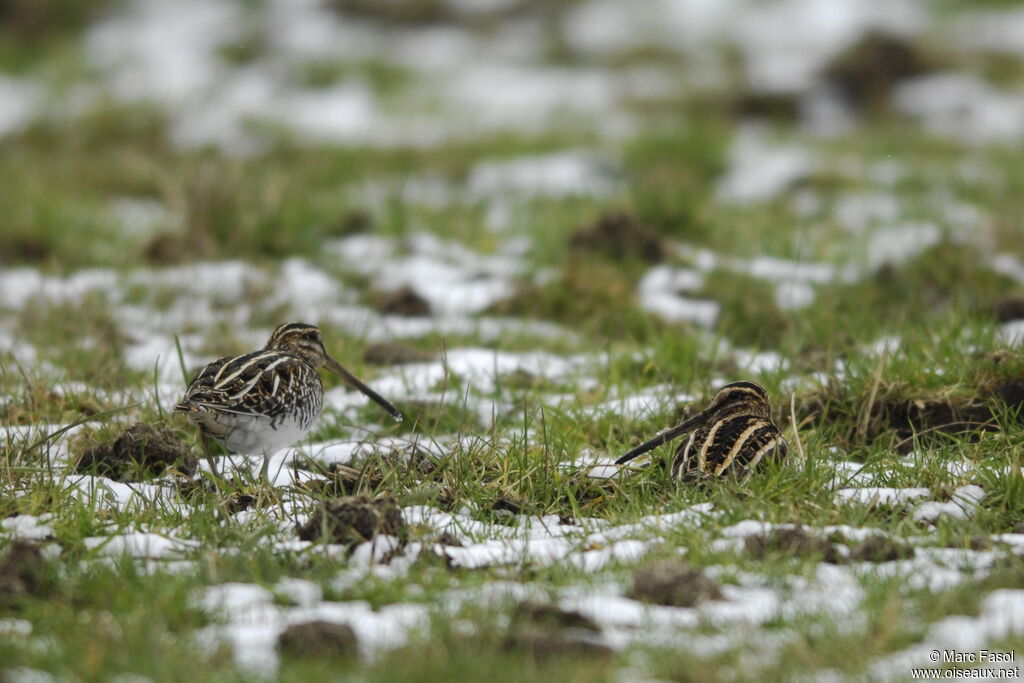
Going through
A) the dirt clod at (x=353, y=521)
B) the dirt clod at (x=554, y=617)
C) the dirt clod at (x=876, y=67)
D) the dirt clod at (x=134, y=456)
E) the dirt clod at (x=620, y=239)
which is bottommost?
the dirt clod at (x=554, y=617)

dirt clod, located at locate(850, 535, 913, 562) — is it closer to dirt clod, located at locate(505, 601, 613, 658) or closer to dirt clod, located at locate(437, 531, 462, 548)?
dirt clod, located at locate(505, 601, 613, 658)

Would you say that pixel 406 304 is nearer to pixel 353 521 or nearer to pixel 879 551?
pixel 353 521

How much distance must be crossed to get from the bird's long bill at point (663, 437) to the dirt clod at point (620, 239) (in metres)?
3.01

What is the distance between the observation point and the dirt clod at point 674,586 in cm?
304

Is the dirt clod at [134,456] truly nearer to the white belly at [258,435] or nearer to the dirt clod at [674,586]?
the white belly at [258,435]

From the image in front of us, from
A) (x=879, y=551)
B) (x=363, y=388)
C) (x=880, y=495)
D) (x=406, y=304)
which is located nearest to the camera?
(x=879, y=551)

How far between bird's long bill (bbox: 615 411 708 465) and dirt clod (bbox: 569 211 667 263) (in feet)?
9.87

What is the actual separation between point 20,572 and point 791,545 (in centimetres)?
218

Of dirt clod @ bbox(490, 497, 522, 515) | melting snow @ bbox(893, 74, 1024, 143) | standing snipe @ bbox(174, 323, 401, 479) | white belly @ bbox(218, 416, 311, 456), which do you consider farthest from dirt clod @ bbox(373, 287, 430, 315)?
melting snow @ bbox(893, 74, 1024, 143)

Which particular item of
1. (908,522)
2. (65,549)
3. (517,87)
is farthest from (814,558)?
(517,87)

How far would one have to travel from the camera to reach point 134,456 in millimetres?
4164

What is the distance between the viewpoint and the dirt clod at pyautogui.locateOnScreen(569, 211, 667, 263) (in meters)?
7.23

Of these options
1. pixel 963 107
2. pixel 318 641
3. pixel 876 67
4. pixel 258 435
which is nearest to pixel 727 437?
pixel 258 435

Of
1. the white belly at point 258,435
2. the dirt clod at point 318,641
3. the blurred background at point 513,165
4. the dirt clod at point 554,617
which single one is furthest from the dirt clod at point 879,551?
the blurred background at point 513,165
